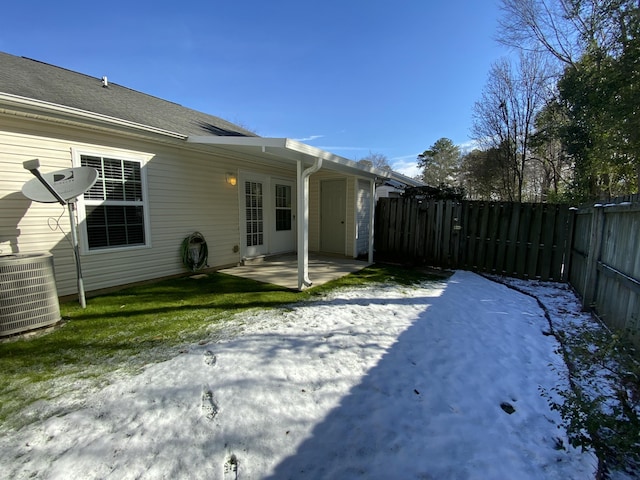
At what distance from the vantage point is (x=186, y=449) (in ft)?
5.92

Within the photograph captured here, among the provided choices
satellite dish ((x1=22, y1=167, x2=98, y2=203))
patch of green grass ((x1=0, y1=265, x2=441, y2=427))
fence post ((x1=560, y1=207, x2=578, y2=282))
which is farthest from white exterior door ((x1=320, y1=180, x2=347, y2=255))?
satellite dish ((x1=22, y1=167, x2=98, y2=203))

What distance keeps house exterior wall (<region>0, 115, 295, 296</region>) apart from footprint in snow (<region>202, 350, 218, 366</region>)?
310 cm

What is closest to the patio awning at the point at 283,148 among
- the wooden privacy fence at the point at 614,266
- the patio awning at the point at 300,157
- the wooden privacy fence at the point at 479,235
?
the patio awning at the point at 300,157

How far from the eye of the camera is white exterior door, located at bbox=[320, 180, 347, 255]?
837 centimetres

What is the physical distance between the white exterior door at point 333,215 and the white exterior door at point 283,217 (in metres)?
0.90

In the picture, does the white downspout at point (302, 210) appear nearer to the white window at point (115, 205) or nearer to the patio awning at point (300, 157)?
the patio awning at point (300, 157)

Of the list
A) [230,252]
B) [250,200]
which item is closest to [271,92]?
[250,200]

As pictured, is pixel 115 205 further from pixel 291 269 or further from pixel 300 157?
pixel 291 269

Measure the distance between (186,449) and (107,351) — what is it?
181cm

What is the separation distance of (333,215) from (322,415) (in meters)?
6.77

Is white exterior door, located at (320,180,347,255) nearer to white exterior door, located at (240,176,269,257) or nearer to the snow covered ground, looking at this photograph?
white exterior door, located at (240,176,269,257)

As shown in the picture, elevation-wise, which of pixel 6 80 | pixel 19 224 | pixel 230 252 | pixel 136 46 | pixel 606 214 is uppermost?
pixel 136 46

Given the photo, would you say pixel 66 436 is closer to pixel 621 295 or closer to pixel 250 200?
pixel 621 295

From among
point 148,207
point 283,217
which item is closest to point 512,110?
point 283,217
